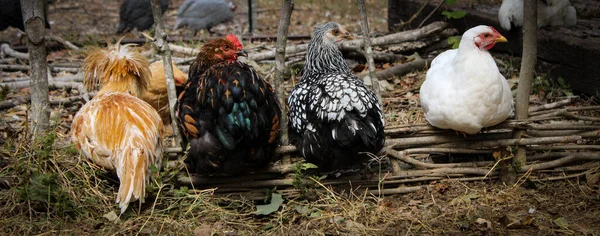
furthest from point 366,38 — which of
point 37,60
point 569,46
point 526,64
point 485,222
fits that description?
point 37,60

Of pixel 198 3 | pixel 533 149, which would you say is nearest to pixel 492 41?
pixel 533 149

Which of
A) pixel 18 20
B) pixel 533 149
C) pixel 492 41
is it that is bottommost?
pixel 533 149

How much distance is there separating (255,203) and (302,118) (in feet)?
2.11

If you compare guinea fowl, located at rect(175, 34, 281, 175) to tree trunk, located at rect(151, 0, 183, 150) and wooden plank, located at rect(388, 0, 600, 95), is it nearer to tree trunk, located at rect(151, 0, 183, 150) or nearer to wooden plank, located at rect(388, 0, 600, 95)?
tree trunk, located at rect(151, 0, 183, 150)

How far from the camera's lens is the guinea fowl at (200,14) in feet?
31.3

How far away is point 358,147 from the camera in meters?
3.40

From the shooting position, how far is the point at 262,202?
3686 mm

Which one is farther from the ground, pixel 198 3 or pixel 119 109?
pixel 198 3

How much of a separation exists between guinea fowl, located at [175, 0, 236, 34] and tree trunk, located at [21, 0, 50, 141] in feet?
19.5

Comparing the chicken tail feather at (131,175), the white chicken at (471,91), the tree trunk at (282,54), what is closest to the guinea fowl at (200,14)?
the tree trunk at (282,54)

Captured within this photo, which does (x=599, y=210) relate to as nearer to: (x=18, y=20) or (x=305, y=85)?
(x=305, y=85)

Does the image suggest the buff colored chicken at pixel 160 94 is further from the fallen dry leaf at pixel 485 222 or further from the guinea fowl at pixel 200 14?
the guinea fowl at pixel 200 14

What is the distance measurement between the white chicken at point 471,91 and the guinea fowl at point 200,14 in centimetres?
663

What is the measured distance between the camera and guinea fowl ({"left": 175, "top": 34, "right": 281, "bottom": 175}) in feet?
11.0
